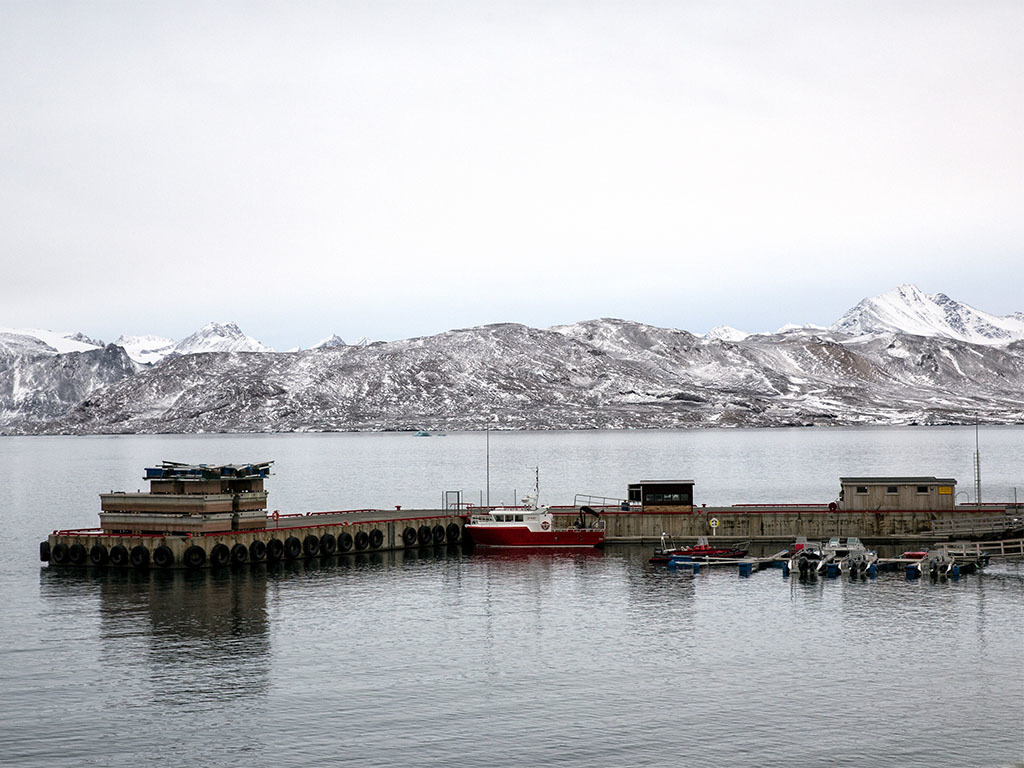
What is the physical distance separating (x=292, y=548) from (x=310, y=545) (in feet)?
7.04

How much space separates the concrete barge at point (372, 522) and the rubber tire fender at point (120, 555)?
7 centimetres

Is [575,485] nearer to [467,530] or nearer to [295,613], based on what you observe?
[467,530]

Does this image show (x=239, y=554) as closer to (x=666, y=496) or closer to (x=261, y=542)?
(x=261, y=542)

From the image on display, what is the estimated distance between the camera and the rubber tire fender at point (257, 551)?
87.9 meters

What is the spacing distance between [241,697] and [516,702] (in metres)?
11.7

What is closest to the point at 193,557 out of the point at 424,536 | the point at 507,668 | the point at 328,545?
the point at 328,545

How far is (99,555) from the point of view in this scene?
289ft

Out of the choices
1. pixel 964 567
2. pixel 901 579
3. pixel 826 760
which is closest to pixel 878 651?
pixel 826 760

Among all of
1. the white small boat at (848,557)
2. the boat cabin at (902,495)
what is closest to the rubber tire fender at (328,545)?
the white small boat at (848,557)

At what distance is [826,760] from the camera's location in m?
42.4

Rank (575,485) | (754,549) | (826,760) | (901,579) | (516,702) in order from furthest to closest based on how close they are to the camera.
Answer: (575,485) < (754,549) < (901,579) < (516,702) < (826,760)

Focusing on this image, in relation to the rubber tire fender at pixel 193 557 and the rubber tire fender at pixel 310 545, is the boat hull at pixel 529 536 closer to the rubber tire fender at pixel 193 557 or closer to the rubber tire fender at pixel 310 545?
the rubber tire fender at pixel 310 545

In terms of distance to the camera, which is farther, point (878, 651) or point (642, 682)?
point (878, 651)

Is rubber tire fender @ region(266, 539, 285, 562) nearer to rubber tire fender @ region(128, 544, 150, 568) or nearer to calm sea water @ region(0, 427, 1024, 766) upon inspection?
calm sea water @ region(0, 427, 1024, 766)
